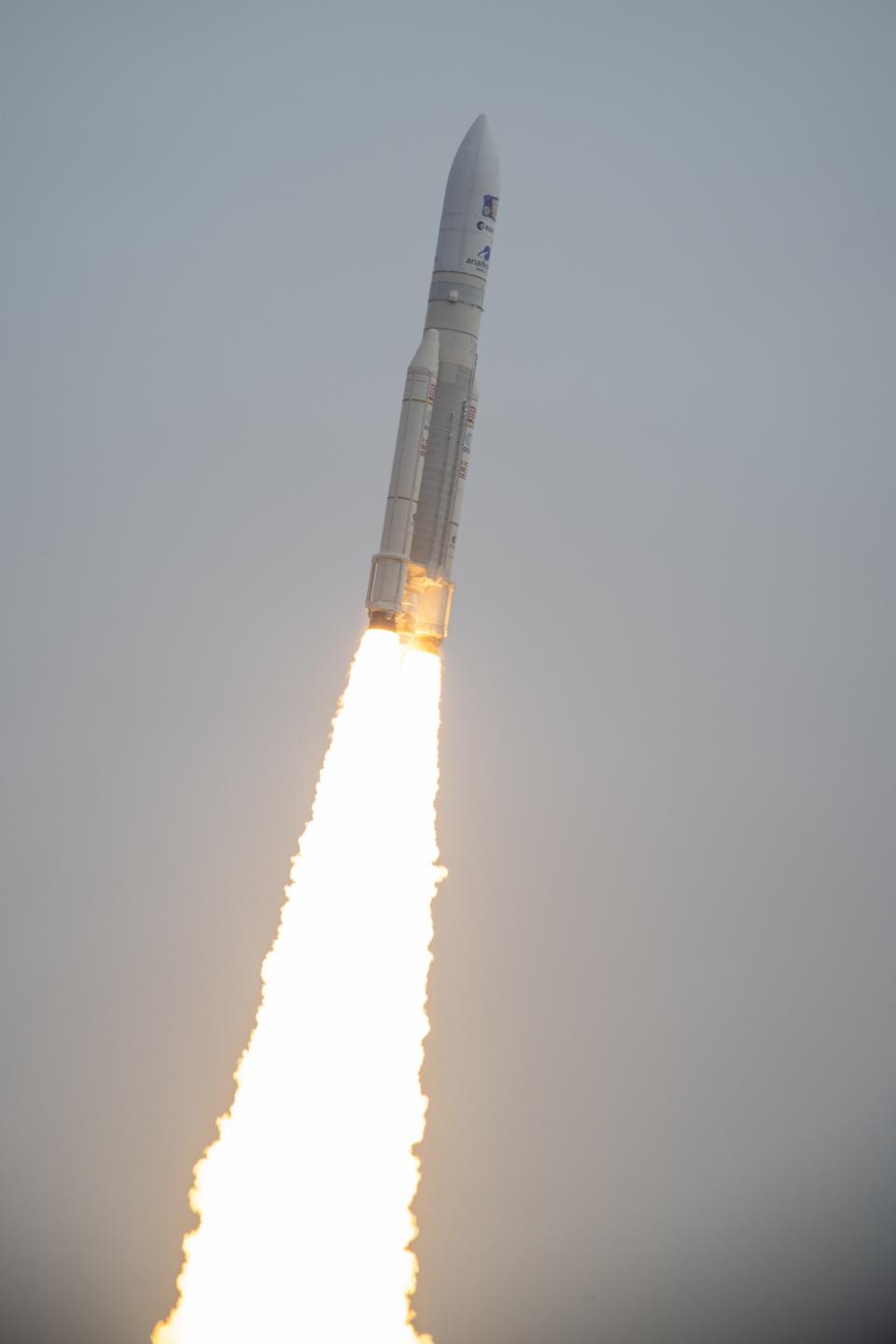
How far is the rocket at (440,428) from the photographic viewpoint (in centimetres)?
2619

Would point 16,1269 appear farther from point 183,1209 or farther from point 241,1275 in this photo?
point 241,1275

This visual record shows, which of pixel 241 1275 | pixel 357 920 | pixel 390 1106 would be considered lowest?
pixel 241 1275

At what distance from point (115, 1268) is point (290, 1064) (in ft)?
42.3

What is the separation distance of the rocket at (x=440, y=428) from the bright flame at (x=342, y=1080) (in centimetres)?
61

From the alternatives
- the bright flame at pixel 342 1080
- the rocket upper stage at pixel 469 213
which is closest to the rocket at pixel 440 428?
the rocket upper stage at pixel 469 213

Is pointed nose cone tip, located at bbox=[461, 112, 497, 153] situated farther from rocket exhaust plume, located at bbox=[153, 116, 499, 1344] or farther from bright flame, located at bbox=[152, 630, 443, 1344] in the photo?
bright flame, located at bbox=[152, 630, 443, 1344]

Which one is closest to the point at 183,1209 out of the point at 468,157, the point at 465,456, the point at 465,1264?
the point at 465,1264

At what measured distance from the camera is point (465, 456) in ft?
88.1

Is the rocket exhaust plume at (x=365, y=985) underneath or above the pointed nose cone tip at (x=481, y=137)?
underneath

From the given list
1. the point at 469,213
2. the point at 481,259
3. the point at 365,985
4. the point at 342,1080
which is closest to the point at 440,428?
the point at 481,259

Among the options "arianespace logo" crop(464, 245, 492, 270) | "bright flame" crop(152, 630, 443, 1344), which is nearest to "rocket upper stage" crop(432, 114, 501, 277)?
"arianespace logo" crop(464, 245, 492, 270)

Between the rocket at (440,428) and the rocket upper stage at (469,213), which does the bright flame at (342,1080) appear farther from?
the rocket upper stage at (469,213)

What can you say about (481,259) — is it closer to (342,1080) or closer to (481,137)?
(481,137)

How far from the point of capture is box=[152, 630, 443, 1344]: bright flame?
77.1 feet
